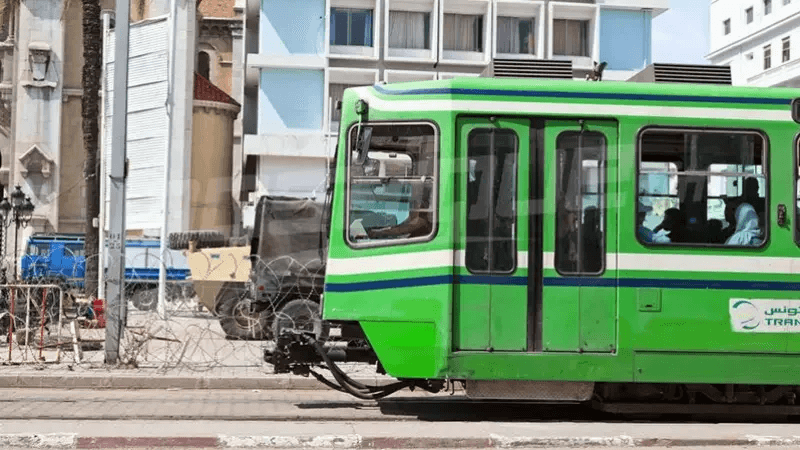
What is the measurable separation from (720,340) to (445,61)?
37538 millimetres

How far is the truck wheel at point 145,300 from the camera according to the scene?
745 inches

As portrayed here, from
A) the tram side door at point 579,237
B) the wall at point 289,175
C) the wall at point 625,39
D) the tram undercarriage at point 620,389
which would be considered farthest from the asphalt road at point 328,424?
the wall at point 625,39

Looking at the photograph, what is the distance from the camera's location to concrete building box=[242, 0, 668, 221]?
4641cm

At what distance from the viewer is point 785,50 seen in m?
70.5

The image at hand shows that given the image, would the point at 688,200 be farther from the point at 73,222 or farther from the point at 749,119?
the point at 73,222

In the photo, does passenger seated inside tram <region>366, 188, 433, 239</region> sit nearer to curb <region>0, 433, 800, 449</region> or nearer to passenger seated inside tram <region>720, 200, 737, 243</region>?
curb <region>0, 433, 800, 449</region>

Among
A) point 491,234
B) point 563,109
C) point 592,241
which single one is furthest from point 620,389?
point 563,109

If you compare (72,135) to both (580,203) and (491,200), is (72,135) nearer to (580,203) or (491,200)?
(491,200)

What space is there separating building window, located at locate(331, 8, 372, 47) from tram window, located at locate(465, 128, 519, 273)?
37061 millimetres

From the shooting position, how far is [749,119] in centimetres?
1155

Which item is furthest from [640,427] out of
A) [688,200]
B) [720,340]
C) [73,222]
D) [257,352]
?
[73,222]

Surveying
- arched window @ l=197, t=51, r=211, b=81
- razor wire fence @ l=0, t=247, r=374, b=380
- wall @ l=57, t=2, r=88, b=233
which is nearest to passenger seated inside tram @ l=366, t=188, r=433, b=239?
razor wire fence @ l=0, t=247, r=374, b=380

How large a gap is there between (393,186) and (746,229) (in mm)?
3482

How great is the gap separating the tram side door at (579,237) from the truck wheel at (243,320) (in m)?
6.11
